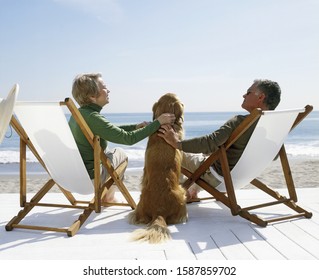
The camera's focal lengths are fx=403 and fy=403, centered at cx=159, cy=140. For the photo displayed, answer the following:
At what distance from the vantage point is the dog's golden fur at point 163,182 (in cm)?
304

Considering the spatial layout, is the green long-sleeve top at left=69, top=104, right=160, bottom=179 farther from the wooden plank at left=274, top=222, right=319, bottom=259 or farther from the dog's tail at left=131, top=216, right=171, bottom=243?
the wooden plank at left=274, top=222, right=319, bottom=259

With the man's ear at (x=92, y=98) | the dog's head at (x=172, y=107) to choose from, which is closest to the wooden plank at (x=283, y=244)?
the dog's head at (x=172, y=107)

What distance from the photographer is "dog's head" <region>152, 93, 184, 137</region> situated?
3162mm

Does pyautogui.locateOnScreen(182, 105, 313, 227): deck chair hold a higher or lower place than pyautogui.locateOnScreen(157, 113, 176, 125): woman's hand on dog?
lower

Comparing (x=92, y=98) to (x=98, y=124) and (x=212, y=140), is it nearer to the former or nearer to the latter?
(x=98, y=124)

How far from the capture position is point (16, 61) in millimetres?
26578

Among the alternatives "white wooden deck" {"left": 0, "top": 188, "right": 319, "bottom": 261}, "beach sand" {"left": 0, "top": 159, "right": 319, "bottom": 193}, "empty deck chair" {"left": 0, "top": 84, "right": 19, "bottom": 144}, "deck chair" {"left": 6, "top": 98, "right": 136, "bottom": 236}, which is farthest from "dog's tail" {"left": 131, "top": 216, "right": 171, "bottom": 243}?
"beach sand" {"left": 0, "top": 159, "right": 319, "bottom": 193}

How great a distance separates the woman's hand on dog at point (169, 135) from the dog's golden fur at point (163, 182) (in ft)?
0.14

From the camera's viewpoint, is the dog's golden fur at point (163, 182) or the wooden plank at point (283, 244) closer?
the wooden plank at point (283, 244)

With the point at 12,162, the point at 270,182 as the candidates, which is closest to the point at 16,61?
the point at 12,162

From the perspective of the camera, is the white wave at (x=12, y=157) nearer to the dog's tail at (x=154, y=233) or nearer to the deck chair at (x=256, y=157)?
the deck chair at (x=256, y=157)

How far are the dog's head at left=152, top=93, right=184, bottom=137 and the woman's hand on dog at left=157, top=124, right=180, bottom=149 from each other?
0.08m

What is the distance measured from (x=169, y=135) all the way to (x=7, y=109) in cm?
117

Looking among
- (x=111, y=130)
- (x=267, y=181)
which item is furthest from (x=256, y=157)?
(x=267, y=181)
